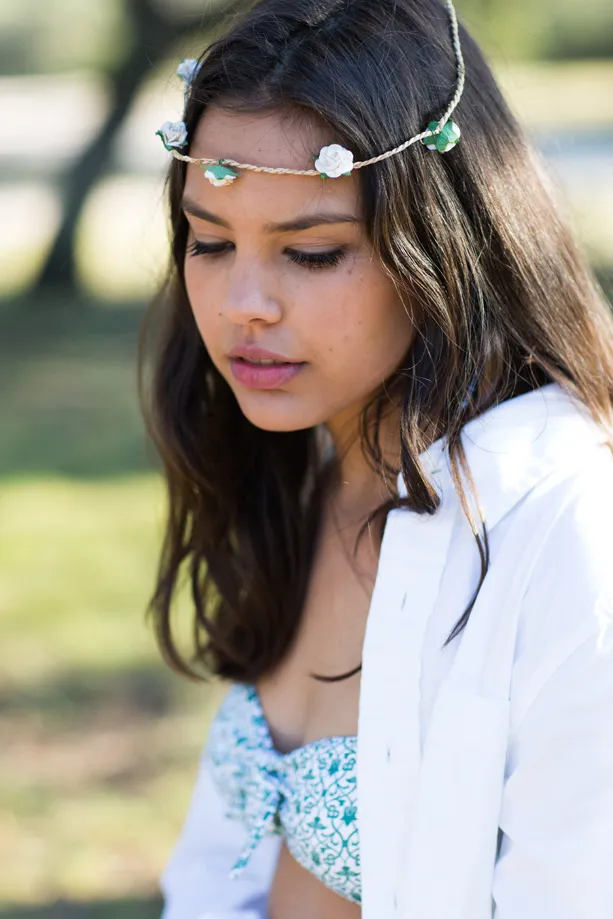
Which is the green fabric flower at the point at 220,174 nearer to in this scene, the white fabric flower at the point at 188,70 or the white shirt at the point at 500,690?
the white fabric flower at the point at 188,70

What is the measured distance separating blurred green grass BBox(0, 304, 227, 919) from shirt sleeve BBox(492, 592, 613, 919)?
182 centimetres

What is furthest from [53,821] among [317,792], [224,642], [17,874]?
[317,792]

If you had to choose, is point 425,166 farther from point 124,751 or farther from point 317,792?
point 124,751

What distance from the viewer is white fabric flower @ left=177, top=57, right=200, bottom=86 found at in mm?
1843

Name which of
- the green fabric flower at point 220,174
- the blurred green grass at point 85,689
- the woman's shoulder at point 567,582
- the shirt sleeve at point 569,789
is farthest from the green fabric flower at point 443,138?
the blurred green grass at point 85,689

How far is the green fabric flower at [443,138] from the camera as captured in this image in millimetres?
1669

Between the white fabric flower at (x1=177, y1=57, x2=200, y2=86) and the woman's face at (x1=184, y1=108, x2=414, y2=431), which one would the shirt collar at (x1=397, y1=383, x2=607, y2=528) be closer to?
the woman's face at (x1=184, y1=108, x2=414, y2=431)

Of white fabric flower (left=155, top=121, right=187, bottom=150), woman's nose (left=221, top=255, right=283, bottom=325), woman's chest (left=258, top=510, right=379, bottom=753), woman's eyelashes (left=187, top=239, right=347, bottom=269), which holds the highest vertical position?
white fabric flower (left=155, top=121, right=187, bottom=150)

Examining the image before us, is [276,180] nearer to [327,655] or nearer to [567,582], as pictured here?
[567,582]

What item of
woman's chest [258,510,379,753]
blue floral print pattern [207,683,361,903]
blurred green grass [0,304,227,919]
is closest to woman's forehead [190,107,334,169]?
woman's chest [258,510,379,753]

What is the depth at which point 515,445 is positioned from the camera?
5.47ft

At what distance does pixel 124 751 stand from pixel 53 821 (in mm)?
380

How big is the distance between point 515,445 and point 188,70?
0.80 metres

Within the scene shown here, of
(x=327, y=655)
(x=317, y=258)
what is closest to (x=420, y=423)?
(x=317, y=258)
